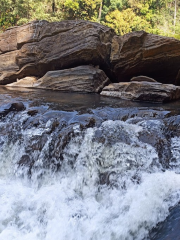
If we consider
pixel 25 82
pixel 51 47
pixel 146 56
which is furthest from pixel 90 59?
pixel 25 82

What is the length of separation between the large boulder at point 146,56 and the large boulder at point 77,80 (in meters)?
0.97

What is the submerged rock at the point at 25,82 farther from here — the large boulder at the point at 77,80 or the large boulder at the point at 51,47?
the large boulder at the point at 77,80

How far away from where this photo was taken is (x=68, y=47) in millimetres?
10664

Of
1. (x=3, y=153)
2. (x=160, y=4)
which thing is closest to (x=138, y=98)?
(x=3, y=153)

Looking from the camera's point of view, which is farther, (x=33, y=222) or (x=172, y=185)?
(x=172, y=185)

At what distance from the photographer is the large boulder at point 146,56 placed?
9098mm

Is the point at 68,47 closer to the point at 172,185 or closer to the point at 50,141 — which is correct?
the point at 50,141

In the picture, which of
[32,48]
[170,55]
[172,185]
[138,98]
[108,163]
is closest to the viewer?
[172,185]

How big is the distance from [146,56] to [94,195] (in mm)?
7254

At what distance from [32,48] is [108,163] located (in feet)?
30.7

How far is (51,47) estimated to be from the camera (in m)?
11.2

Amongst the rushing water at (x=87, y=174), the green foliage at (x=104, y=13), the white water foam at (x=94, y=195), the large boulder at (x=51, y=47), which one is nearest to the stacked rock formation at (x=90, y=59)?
the large boulder at (x=51, y=47)

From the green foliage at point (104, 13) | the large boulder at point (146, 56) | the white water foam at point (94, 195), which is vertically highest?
the green foliage at point (104, 13)

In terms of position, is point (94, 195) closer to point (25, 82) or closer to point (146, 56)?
point (146, 56)
